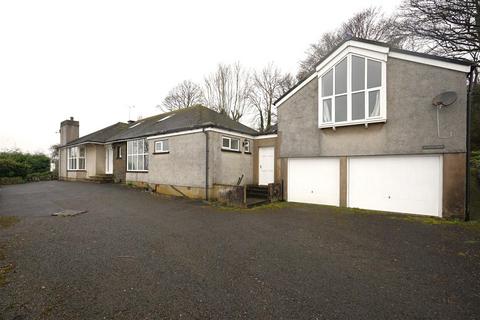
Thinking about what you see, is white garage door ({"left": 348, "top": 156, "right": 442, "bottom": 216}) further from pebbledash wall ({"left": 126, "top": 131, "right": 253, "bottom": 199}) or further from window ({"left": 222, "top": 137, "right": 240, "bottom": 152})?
window ({"left": 222, "top": 137, "right": 240, "bottom": 152})

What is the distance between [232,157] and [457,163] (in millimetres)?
9108

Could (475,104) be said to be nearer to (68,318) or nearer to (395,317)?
(395,317)

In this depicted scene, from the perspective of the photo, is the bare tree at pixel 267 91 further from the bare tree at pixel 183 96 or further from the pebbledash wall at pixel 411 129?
the pebbledash wall at pixel 411 129

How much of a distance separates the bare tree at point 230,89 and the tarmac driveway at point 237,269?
20.9 meters

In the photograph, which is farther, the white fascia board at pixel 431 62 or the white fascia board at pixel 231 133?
the white fascia board at pixel 231 133

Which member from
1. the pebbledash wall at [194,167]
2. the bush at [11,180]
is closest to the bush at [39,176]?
the bush at [11,180]

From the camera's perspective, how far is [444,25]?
40.1ft

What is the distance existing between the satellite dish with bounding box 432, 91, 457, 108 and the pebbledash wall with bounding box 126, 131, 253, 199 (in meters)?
8.48

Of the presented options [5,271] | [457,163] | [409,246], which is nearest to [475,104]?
[457,163]

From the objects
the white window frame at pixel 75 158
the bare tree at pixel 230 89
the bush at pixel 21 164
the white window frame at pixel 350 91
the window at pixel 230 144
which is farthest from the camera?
the bare tree at pixel 230 89

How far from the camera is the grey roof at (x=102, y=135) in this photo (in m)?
19.1

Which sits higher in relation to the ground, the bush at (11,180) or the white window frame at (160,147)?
the white window frame at (160,147)

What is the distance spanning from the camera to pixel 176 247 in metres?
5.02

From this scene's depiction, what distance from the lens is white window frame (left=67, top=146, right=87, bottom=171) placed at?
1971 cm
